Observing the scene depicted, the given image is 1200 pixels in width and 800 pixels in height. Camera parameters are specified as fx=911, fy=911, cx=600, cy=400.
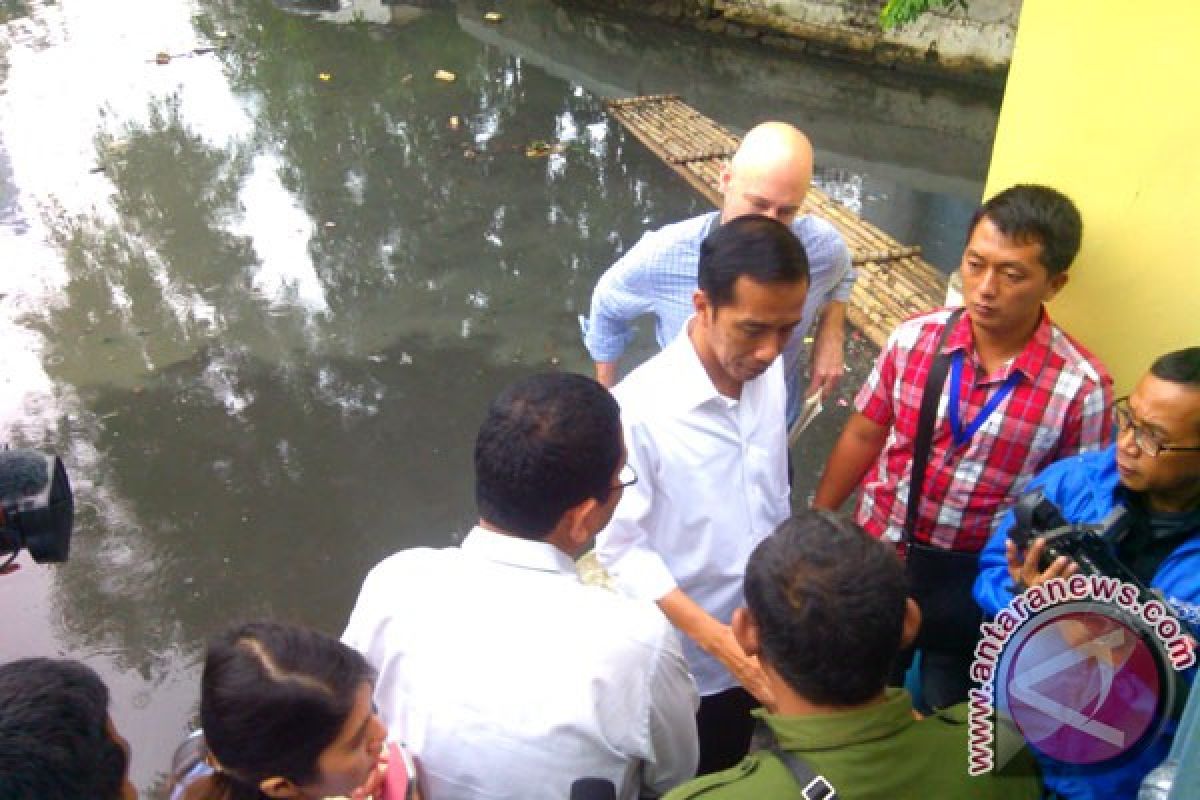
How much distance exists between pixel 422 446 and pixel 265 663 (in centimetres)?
296

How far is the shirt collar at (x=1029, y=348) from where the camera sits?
2.00 metres

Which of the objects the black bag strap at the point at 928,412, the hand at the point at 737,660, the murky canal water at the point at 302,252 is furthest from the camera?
the murky canal water at the point at 302,252

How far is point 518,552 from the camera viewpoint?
4.74 ft

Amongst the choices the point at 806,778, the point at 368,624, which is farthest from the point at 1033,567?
the point at 368,624

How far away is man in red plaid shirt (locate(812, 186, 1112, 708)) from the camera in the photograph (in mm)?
1994

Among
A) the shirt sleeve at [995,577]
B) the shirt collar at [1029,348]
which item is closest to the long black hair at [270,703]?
the shirt sleeve at [995,577]

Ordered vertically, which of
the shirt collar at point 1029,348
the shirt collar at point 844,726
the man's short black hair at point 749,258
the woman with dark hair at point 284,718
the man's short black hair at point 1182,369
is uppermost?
the man's short black hair at point 749,258

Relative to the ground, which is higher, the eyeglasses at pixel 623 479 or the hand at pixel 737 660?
the eyeglasses at pixel 623 479

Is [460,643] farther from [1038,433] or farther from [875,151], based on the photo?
[875,151]

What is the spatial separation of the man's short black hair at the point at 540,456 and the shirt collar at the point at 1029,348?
991 millimetres

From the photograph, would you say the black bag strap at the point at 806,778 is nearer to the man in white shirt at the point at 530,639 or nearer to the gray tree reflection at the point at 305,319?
the man in white shirt at the point at 530,639

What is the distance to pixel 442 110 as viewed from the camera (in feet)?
25.6

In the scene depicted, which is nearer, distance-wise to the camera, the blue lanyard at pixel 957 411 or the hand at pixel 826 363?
the blue lanyard at pixel 957 411

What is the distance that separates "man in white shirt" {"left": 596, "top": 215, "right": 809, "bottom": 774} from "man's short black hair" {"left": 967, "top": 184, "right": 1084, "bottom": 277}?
480 mm
